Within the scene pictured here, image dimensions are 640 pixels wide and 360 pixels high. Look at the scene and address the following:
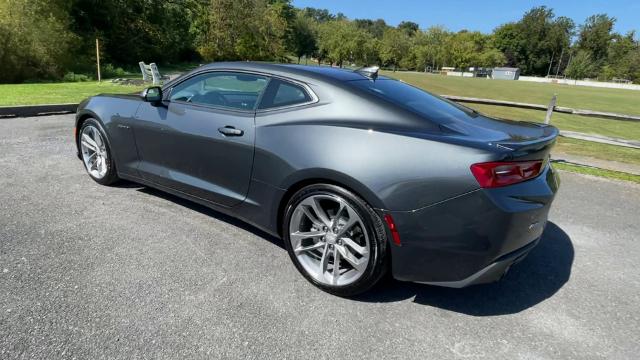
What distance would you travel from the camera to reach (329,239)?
A: 111 inches

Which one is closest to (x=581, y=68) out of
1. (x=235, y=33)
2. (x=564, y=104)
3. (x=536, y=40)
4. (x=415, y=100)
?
(x=536, y=40)

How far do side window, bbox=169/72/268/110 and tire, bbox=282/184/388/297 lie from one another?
3.30 ft

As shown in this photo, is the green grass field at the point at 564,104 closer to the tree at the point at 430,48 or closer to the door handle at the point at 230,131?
the door handle at the point at 230,131

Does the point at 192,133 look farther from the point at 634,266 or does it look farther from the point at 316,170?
the point at 634,266

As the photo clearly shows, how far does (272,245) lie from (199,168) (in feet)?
2.98

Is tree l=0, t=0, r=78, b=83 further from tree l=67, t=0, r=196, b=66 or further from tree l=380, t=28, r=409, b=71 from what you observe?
tree l=380, t=28, r=409, b=71

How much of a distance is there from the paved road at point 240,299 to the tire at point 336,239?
5.5 inches

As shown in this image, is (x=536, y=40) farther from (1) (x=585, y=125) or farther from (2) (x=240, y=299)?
(2) (x=240, y=299)

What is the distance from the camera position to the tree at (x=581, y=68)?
9888 centimetres

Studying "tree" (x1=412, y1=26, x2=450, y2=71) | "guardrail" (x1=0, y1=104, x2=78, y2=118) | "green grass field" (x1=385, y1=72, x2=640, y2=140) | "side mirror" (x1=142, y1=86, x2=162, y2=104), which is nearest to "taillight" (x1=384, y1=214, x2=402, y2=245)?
"side mirror" (x1=142, y1=86, x2=162, y2=104)

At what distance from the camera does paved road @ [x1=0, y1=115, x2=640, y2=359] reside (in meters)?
2.29

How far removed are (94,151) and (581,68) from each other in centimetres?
11802

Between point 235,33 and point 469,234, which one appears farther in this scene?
point 235,33

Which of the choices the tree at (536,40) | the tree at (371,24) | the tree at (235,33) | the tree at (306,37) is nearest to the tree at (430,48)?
the tree at (536,40)
